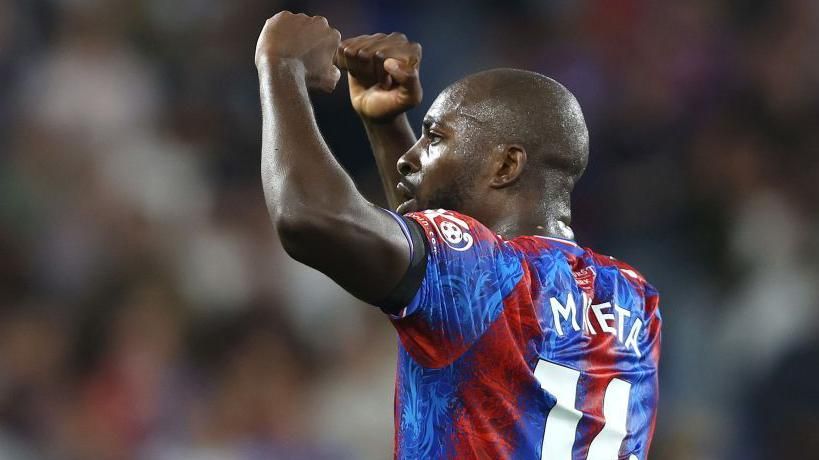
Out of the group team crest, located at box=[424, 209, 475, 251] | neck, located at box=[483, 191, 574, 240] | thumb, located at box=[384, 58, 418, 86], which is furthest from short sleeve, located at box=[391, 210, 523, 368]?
thumb, located at box=[384, 58, 418, 86]

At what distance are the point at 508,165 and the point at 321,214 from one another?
2.78 feet

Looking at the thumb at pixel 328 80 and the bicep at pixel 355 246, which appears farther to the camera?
the thumb at pixel 328 80

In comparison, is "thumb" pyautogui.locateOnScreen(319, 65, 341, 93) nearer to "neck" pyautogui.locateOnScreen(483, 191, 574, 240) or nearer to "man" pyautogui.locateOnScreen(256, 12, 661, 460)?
"man" pyautogui.locateOnScreen(256, 12, 661, 460)

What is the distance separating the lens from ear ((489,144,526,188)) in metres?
3.51

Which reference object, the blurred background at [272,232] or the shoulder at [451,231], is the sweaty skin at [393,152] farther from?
the blurred background at [272,232]

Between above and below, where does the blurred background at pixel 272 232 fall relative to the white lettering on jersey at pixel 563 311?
above

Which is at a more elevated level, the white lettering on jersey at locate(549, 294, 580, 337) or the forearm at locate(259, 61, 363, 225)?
the forearm at locate(259, 61, 363, 225)

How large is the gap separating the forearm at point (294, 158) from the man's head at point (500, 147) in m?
0.62

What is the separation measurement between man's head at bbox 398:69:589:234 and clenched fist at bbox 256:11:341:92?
0.45 metres

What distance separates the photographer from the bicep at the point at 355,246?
281 cm

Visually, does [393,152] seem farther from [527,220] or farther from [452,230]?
[452,230]

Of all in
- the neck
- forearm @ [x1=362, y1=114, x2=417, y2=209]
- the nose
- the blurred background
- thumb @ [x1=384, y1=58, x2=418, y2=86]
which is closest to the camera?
the neck

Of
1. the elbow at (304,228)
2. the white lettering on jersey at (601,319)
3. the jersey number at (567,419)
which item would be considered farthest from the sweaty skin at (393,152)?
the jersey number at (567,419)

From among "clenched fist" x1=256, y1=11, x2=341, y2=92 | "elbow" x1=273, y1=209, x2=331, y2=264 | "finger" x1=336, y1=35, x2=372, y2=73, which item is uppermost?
"finger" x1=336, y1=35, x2=372, y2=73
